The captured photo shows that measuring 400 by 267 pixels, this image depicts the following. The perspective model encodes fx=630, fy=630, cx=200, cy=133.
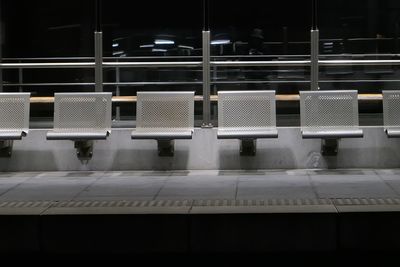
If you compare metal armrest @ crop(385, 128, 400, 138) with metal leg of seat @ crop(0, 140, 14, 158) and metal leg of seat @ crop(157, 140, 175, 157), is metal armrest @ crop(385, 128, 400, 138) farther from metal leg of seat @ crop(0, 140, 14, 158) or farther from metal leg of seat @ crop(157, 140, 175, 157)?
metal leg of seat @ crop(0, 140, 14, 158)

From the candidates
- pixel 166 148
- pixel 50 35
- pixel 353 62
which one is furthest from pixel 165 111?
pixel 50 35

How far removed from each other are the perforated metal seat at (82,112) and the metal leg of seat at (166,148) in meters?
0.84

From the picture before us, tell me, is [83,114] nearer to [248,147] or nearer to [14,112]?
[14,112]

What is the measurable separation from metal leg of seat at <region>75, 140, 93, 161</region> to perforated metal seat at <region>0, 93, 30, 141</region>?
83 centimetres

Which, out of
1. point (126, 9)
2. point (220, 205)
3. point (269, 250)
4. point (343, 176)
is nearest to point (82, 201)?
point (220, 205)

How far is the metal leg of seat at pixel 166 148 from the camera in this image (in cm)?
928

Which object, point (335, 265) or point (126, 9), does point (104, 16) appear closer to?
point (126, 9)

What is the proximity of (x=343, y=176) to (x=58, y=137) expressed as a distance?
13.4 ft

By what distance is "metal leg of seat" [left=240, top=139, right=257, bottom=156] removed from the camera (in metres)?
9.27

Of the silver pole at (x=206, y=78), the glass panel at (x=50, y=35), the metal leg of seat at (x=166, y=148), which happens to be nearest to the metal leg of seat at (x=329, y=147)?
the silver pole at (x=206, y=78)

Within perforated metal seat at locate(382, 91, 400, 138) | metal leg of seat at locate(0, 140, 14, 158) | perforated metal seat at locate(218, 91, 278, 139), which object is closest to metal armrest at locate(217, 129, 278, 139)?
perforated metal seat at locate(218, 91, 278, 139)

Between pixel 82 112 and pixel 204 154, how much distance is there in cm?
197

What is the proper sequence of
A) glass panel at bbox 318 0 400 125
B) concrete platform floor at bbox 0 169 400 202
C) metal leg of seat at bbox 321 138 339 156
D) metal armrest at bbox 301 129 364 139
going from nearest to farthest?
concrete platform floor at bbox 0 169 400 202, metal armrest at bbox 301 129 364 139, metal leg of seat at bbox 321 138 339 156, glass panel at bbox 318 0 400 125

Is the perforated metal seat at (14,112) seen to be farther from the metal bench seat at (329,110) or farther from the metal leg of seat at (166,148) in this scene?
the metal bench seat at (329,110)
